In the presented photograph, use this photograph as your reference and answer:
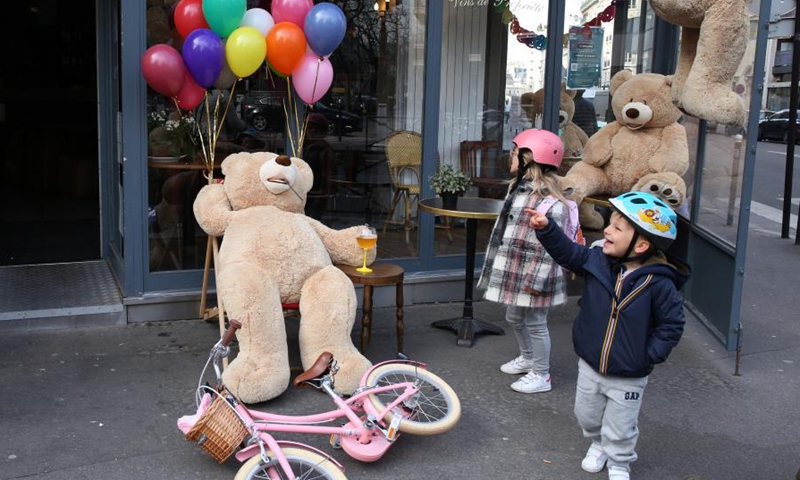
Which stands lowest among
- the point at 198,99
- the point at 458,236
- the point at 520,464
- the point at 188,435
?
the point at 520,464

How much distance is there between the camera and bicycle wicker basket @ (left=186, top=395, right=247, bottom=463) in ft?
11.4

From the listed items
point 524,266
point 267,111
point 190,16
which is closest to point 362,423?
point 524,266

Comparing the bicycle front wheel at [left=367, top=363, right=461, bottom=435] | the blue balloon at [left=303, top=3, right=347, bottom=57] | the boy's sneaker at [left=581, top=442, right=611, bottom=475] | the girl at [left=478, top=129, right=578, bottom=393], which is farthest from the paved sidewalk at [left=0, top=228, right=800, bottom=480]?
the blue balloon at [left=303, top=3, right=347, bottom=57]

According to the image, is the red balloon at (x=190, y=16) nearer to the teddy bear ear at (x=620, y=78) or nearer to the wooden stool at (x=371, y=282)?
the wooden stool at (x=371, y=282)

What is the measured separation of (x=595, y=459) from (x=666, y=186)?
9.63 feet

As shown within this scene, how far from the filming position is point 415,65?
7.02 m

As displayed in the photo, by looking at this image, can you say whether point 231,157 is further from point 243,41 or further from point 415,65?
point 415,65

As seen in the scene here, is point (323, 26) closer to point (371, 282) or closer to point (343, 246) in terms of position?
point (343, 246)

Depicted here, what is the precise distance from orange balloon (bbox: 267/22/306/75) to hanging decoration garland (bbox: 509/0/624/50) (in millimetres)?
2612

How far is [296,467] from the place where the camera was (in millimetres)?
3551

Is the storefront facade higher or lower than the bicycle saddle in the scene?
higher

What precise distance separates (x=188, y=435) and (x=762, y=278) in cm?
681

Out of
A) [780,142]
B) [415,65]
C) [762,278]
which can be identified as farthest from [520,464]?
[780,142]

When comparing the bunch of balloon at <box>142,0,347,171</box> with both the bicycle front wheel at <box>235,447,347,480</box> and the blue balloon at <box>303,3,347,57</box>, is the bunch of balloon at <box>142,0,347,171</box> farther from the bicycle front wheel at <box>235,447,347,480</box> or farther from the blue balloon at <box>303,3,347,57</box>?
the bicycle front wheel at <box>235,447,347,480</box>
